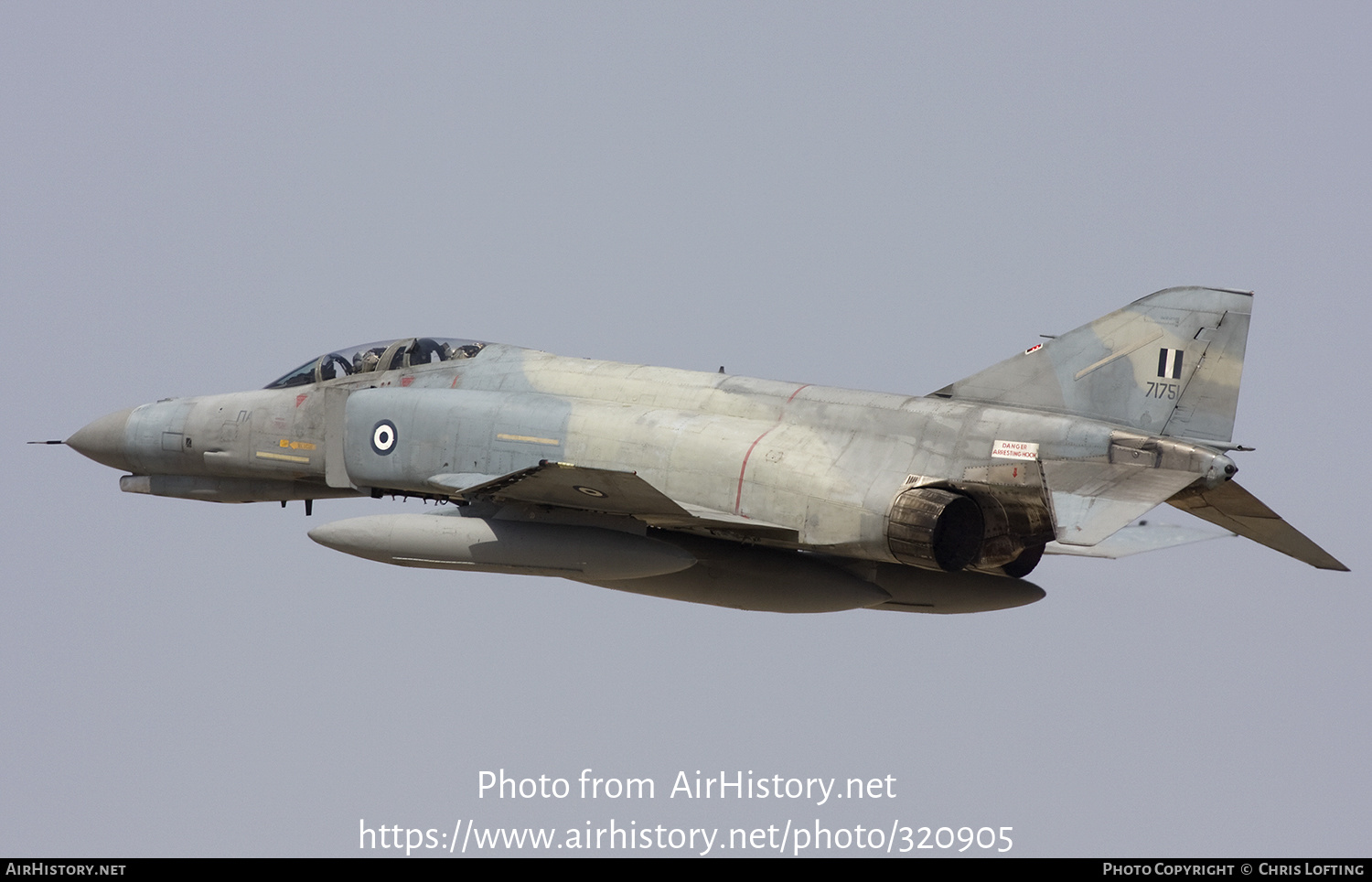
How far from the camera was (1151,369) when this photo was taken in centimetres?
1877

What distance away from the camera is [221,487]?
23.3 m

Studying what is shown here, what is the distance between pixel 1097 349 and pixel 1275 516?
2.42 meters

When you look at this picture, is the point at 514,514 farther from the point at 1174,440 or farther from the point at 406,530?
the point at 1174,440

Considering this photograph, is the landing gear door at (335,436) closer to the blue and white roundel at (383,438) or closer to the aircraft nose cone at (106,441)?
the blue and white roundel at (383,438)

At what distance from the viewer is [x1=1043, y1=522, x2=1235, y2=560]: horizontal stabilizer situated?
18.8 metres

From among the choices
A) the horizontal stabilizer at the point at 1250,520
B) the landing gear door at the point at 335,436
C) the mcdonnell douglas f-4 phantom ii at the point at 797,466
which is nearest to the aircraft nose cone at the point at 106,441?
the mcdonnell douglas f-4 phantom ii at the point at 797,466

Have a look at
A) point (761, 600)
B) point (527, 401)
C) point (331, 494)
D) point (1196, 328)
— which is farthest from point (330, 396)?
point (1196, 328)

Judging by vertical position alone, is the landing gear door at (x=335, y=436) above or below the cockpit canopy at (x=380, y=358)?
below

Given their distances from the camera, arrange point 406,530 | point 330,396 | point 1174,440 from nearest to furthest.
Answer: point 1174,440, point 406,530, point 330,396

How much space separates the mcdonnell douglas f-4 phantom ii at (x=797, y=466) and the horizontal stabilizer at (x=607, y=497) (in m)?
0.03

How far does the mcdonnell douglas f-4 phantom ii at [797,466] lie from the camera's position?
60.6 ft

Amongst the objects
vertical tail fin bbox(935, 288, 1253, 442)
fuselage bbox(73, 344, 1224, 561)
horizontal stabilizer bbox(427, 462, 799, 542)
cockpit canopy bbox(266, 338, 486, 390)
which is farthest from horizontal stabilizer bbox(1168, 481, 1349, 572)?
cockpit canopy bbox(266, 338, 486, 390)

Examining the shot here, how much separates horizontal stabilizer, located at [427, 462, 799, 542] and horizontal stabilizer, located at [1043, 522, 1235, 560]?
119 inches

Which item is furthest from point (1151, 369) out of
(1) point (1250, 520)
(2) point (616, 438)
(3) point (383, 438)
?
(3) point (383, 438)
